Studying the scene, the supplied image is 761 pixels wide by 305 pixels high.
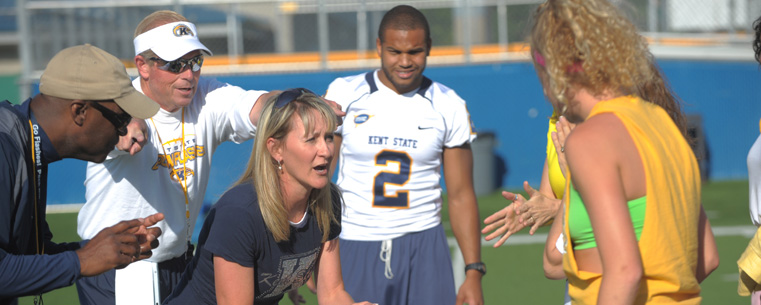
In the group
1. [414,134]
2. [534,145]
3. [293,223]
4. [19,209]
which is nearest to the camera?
[19,209]

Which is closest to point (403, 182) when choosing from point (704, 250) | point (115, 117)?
point (115, 117)

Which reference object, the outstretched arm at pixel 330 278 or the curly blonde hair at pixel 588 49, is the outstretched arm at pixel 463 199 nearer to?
the outstretched arm at pixel 330 278

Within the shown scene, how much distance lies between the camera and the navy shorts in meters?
4.65

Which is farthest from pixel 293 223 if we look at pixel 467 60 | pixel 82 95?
pixel 467 60

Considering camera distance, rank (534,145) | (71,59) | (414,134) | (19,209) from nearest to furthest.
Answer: (19,209)
(71,59)
(414,134)
(534,145)

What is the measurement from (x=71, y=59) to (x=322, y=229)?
4.05 feet

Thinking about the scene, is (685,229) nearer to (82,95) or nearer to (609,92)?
(609,92)

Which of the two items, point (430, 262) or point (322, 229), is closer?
point (322, 229)

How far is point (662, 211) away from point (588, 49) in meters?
0.53

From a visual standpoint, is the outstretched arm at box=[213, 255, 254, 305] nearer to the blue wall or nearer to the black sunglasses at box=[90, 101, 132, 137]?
the black sunglasses at box=[90, 101, 132, 137]

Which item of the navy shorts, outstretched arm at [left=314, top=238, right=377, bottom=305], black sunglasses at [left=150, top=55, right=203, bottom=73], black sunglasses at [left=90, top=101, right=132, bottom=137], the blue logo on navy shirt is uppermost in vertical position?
black sunglasses at [left=150, top=55, right=203, bottom=73]

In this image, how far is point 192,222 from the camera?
408 cm

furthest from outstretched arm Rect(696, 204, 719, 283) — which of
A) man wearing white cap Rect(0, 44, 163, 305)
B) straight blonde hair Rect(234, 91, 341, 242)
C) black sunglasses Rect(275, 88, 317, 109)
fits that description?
man wearing white cap Rect(0, 44, 163, 305)

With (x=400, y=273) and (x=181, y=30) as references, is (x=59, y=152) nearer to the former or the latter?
(x=181, y=30)
